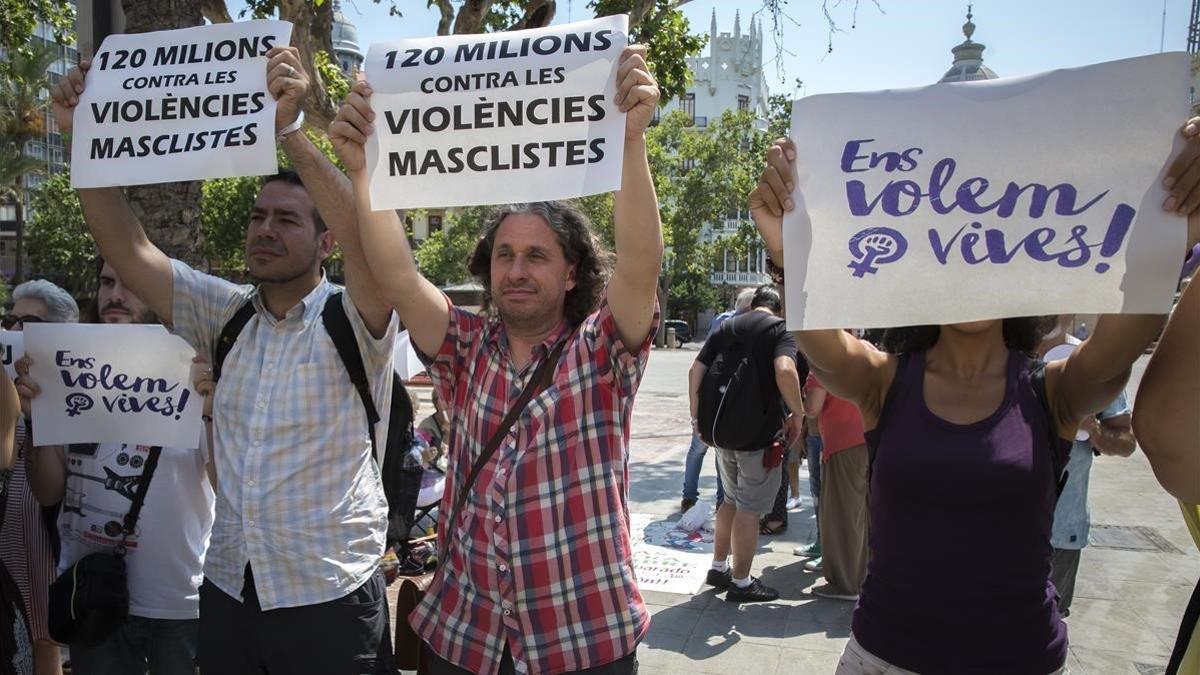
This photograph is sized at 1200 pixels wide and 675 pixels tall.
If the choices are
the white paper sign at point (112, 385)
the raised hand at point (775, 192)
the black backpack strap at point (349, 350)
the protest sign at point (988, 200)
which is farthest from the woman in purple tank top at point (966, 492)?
the white paper sign at point (112, 385)

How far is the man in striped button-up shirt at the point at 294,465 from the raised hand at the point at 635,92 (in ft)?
2.81

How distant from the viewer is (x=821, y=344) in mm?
2068

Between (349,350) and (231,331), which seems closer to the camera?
(349,350)

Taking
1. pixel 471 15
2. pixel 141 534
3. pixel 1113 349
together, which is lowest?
pixel 141 534

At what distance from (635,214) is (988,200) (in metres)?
0.78

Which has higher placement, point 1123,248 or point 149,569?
point 1123,248

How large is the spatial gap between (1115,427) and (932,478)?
157 cm

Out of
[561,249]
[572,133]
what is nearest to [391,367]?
[561,249]

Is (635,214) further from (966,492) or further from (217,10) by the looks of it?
(217,10)

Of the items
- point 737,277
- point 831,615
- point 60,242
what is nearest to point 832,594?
point 831,615

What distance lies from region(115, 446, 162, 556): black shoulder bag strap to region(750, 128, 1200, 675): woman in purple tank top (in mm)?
2132

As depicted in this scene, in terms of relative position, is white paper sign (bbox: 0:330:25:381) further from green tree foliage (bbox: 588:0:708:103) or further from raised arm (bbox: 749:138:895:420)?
green tree foliage (bbox: 588:0:708:103)

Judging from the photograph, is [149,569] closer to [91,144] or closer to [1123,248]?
[91,144]

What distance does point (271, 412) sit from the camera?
238cm
